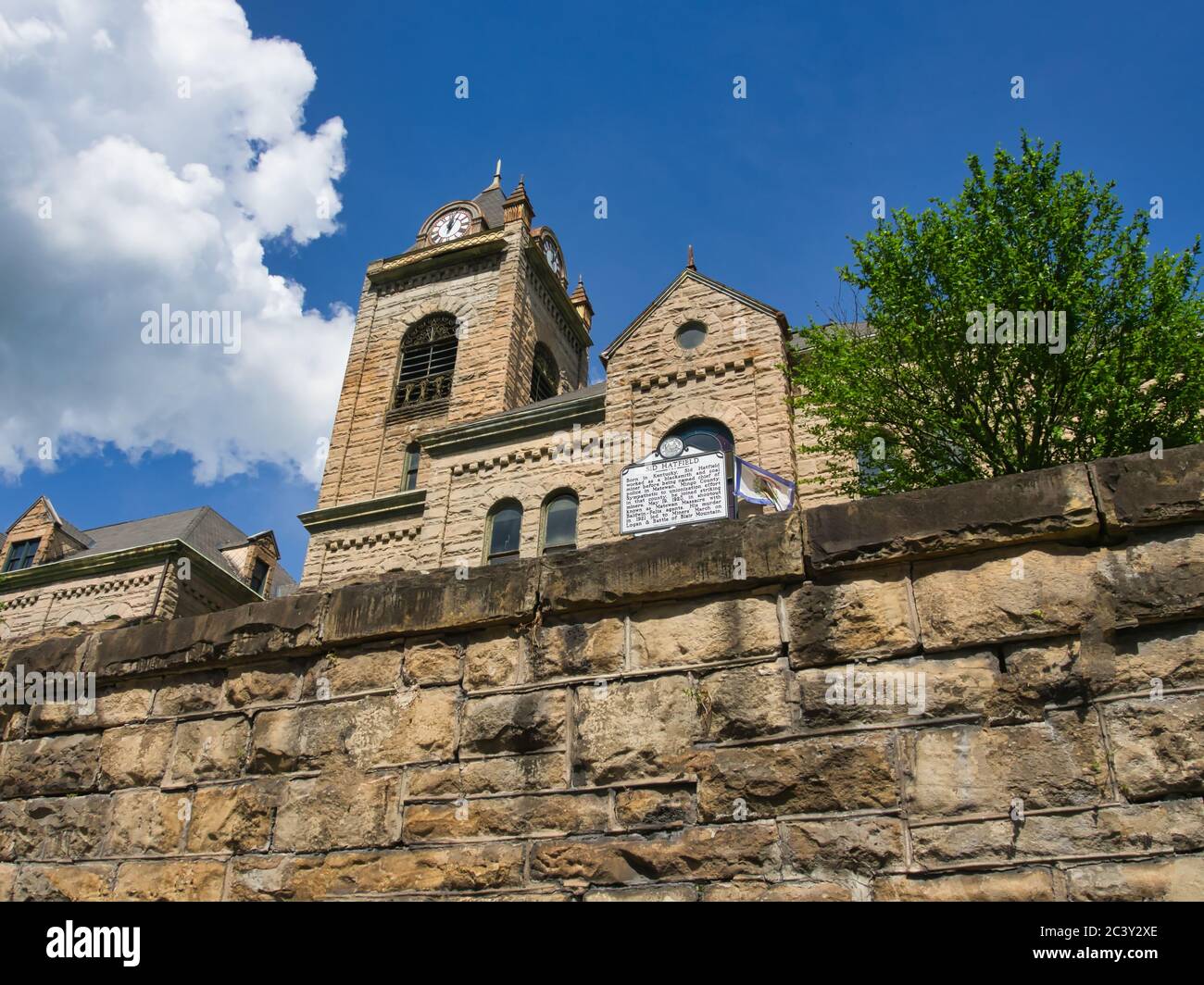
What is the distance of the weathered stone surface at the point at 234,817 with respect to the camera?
16.3 ft

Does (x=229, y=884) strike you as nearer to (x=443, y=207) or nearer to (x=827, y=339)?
(x=827, y=339)

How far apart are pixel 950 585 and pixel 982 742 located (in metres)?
0.71

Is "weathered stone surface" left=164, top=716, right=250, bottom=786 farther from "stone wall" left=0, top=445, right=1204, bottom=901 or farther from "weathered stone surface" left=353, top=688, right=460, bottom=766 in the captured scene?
"weathered stone surface" left=353, top=688, right=460, bottom=766

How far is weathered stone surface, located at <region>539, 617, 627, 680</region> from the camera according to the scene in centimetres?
460

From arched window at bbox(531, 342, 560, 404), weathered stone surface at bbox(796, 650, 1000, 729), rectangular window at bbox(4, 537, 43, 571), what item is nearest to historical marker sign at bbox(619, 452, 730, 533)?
weathered stone surface at bbox(796, 650, 1000, 729)

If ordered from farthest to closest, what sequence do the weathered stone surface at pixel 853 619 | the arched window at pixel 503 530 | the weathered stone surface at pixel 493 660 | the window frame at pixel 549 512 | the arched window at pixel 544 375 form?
1. the arched window at pixel 544 375
2. the arched window at pixel 503 530
3. the window frame at pixel 549 512
4. the weathered stone surface at pixel 493 660
5. the weathered stone surface at pixel 853 619

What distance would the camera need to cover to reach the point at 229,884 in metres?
4.89

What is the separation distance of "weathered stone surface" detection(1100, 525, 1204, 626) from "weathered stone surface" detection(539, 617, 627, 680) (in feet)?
7.40

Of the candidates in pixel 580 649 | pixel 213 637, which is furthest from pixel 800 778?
pixel 213 637

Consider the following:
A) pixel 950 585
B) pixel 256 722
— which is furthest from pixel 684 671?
pixel 256 722

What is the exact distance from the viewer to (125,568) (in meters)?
32.4

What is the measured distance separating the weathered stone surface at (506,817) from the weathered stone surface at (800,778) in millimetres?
563

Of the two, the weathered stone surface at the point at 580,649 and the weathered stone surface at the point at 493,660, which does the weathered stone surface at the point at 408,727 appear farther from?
the weathered stone surface at the point at 580,649

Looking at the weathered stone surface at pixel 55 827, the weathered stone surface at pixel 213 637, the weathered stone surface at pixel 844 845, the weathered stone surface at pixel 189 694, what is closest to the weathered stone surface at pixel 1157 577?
the weathered stone surface at pixel 844 845
